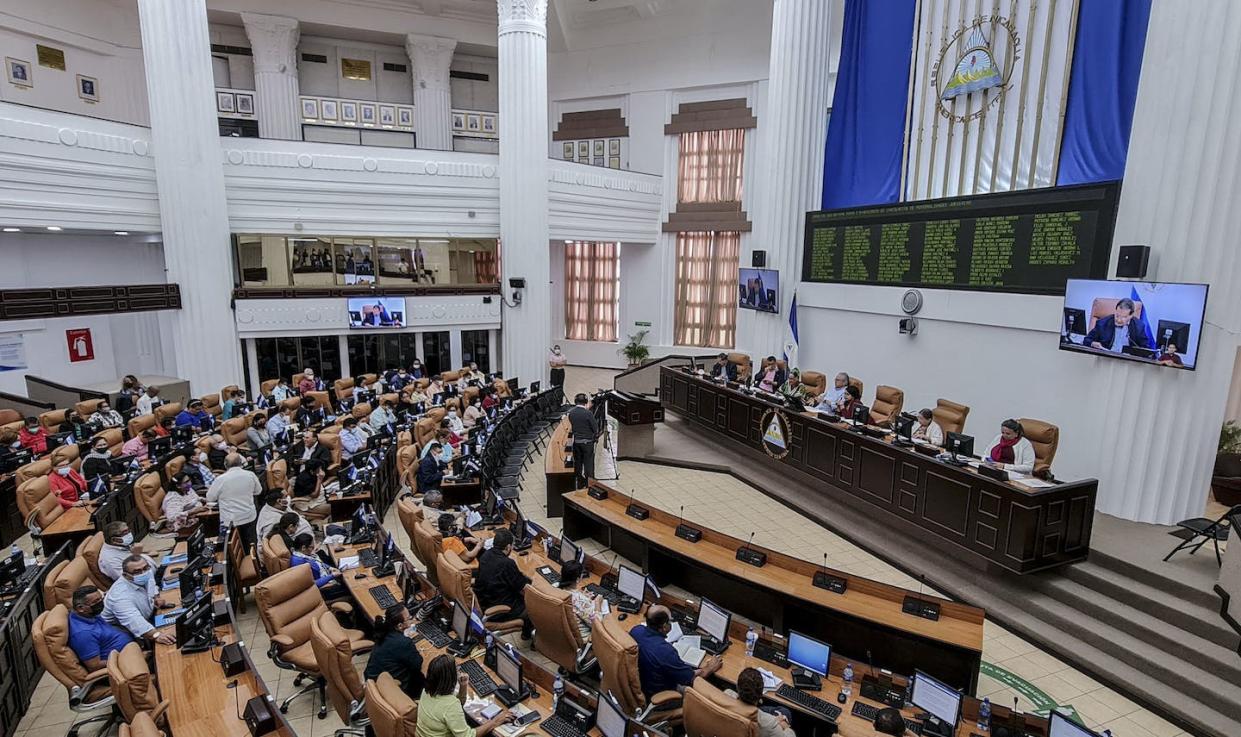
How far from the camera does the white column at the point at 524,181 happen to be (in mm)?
17438

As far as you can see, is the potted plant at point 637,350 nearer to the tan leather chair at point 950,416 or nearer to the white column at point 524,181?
the white column at point 524,181

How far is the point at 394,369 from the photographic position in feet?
59.3

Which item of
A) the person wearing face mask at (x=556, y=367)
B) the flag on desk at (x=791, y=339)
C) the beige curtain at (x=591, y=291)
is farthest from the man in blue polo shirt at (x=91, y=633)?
the beige curtain at (x=591, y=291)

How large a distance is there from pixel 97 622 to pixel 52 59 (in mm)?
19238

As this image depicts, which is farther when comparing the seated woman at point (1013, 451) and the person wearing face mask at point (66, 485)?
the person wearing face mask at point (66, 485)

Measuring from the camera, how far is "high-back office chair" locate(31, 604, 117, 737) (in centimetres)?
517

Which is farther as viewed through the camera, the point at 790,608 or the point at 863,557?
the point at 863,557

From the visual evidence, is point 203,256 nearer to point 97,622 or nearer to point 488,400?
point 488,400

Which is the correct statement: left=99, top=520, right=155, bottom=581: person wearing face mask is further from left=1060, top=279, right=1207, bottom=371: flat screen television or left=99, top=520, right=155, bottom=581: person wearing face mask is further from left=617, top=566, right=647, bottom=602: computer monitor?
left=1060, top=279, right=1207, bottom=371: flat screen television

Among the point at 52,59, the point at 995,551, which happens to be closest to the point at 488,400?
the point at 995,551

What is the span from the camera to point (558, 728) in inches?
185

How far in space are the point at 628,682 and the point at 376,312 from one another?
1442cm

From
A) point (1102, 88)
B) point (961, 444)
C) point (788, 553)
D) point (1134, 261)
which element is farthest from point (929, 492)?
point (1102, 88)

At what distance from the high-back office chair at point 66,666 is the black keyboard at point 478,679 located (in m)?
2.92
